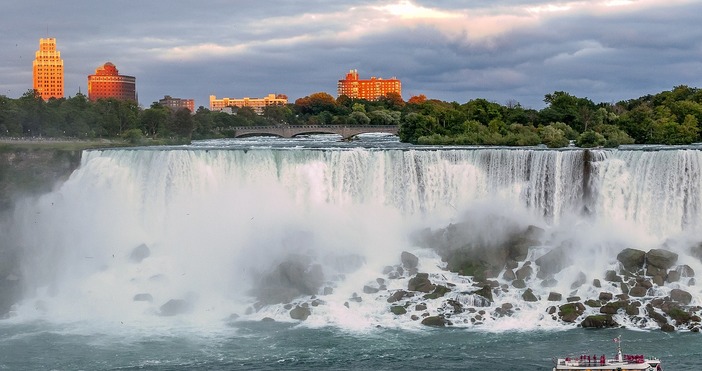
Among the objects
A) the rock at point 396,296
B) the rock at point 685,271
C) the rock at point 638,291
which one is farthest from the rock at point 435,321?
the rock at point 685,271

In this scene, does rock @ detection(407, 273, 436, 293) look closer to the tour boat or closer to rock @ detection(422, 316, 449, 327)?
rock @ detection(422, 316, 449, 327)

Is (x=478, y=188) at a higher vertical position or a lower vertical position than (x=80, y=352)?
higher

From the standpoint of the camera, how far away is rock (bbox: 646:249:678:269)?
119ft

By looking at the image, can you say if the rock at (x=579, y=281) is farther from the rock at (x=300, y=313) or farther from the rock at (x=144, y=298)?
the rock at (x=144, y=298)

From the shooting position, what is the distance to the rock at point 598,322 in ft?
108

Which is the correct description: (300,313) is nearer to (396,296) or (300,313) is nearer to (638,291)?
(396,296)

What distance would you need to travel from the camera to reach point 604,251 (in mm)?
38781

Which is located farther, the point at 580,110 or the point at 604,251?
the point at 580,110

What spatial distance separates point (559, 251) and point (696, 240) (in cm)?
561

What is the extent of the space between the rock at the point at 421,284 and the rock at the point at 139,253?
470 inches

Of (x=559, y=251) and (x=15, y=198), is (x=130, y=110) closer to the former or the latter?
(x=15, y=198)

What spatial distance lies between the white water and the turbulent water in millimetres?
79

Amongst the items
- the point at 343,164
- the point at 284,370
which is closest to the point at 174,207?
the point at 343,164

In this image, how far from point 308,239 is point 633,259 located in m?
13.4
